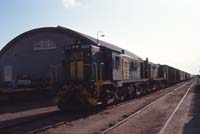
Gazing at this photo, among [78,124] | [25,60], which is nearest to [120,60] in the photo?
[78,124]

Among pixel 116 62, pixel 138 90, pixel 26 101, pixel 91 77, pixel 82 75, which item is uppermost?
pixel 116 62

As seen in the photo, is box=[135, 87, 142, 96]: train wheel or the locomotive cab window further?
box=[135, 87, 142, 96]: train wheel

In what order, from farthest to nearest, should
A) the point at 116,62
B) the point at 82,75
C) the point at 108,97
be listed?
the point at 116,62, the point at 108,97, the point at 82,75

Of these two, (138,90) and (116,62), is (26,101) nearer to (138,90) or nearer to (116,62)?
(116,62)

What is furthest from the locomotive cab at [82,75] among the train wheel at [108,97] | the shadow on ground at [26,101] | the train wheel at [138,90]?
the train wheel at [138,90]

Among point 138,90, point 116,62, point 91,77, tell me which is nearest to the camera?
point 91,77

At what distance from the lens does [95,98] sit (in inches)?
552

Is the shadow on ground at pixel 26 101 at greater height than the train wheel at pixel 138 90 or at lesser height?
lesser

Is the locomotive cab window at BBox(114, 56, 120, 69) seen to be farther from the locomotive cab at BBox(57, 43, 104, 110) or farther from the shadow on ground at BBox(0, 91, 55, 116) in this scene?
the shadow on ground at BBox(0, 91, 55, 116)

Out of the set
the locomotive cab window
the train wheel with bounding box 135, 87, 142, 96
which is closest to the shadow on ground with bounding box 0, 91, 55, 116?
the locomotive cab window

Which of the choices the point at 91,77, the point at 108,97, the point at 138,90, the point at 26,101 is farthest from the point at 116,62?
the point at 26,101

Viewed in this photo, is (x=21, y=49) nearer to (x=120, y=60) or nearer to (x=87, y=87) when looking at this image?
(x=120, y=60)

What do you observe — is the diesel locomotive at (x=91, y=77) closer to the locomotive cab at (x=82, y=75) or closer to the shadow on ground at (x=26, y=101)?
the locomotive cab at (x=82, y=75)

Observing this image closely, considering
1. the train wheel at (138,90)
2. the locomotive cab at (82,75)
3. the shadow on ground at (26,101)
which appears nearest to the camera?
the locomotive cab at (82,75)
